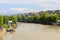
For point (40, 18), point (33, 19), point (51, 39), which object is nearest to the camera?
point (51, 39)

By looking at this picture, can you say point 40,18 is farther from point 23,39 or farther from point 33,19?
point 23,39

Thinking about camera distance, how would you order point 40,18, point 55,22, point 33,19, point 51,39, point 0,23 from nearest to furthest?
point 51,39, point 0,23, point 55,22, point 40,18, point 33,19

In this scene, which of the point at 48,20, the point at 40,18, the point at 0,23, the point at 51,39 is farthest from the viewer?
the point at 40,18

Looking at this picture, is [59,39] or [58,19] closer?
[59,39]

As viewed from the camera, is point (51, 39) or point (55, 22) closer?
point (51, 39)

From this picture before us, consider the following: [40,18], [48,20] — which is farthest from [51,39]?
[40,18]

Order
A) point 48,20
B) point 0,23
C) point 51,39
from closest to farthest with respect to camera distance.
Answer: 1. point 51,39
2. point 0,23
3. point 48,20

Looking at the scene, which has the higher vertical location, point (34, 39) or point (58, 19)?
point (34, 39)

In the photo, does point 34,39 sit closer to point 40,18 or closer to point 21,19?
point 40,18

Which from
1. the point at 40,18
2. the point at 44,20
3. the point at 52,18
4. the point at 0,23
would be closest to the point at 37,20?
the point at 40,18
